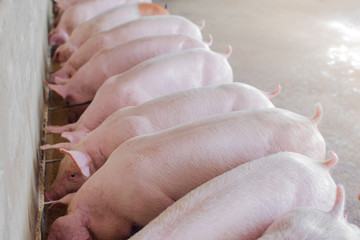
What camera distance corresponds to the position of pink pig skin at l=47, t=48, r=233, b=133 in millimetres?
1904

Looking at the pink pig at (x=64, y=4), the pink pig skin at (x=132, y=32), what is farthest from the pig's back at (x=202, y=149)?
the pink pig at (x=64, y=4)

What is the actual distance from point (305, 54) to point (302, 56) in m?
0.06

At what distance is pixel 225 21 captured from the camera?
13.6ft

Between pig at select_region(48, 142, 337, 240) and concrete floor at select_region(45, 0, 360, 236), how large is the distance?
42 cm

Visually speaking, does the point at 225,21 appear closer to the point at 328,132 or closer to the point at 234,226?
the point at 328,132

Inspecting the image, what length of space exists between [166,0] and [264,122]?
374cm

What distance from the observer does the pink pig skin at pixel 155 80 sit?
1.90 metres

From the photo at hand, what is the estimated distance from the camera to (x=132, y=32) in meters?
2.50

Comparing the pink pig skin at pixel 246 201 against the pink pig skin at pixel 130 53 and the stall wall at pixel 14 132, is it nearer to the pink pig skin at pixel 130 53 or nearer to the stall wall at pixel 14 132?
the stall wall at pixel 14 132

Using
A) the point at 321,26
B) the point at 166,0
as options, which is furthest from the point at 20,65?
the point at 166,0

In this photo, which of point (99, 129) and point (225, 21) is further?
point (225, 21)

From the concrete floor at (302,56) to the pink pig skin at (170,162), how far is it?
1.37 feet

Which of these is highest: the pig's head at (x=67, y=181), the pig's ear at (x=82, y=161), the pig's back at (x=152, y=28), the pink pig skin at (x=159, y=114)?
the pig's back at (x=152, y=28)

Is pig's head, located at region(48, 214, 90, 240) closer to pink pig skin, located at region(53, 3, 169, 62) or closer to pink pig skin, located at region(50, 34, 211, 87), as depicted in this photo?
pink pig skin, located at region(50, 34, 211, 87)
